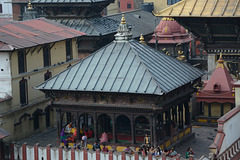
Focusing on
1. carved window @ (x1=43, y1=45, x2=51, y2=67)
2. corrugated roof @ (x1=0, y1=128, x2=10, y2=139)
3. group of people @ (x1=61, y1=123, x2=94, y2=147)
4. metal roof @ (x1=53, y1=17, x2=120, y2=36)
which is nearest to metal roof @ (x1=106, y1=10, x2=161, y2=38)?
metal roof @ (x1=53, y1=17, x2=120, y2=36)

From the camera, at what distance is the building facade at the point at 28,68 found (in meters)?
53.7

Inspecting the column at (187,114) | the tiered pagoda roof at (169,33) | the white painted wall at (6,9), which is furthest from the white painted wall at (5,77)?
the white painted wall at (6,9)

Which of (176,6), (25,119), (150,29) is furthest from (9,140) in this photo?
(150,29)

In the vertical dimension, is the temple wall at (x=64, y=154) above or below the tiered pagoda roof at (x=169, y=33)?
below

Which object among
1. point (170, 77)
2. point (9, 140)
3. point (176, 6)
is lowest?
point (9, 140)

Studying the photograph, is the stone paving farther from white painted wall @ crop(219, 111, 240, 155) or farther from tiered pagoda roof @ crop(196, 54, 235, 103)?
white painted wall @ crop(219, 111, 240, 155)

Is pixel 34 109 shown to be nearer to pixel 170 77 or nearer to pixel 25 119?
pixel 25 119

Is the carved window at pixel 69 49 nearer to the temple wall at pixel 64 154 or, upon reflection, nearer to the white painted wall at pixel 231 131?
the temple wall at pixel 64 154

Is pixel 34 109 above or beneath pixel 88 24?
beneath

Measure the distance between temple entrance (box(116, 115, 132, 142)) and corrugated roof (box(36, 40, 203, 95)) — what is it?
3.71m

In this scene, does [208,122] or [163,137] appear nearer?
[163,137]

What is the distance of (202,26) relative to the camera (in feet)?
179

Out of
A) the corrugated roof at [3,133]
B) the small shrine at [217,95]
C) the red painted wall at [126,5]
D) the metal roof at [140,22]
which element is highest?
the red painted wall at [126,5]

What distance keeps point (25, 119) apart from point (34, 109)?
157 centimetres
